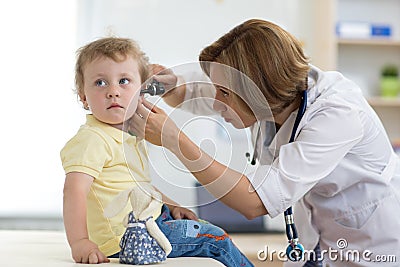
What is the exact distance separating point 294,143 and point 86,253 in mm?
571

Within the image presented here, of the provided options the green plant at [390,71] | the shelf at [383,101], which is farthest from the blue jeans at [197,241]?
the green plant at [390,71]

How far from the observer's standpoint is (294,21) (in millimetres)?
4078

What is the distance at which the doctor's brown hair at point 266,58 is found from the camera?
1.74 m

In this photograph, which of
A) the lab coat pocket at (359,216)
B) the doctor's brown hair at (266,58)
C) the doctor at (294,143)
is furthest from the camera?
the lab coat pocket at (359,216)

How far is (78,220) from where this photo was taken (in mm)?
1466

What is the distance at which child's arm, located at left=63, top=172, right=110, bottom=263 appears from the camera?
4.68ft

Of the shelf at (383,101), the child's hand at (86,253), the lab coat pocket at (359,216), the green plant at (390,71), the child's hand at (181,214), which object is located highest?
the child's hand at (86,253)

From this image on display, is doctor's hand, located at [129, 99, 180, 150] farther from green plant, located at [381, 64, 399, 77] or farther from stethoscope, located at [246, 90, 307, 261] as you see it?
green plant, located at [381, 64, 399, 77]

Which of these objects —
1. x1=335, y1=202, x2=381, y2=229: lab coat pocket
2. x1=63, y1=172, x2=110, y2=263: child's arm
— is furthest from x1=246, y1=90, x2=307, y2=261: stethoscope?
x1=63, y1=172, x2=110, y2=263: child's arm

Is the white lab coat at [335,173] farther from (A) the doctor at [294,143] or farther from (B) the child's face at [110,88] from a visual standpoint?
(B) the child's face at [110,88]

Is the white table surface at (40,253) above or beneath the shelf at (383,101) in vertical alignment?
above

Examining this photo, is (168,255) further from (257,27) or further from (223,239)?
(257,27)

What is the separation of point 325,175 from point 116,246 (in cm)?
53

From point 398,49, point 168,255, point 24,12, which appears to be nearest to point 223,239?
point 168,255
